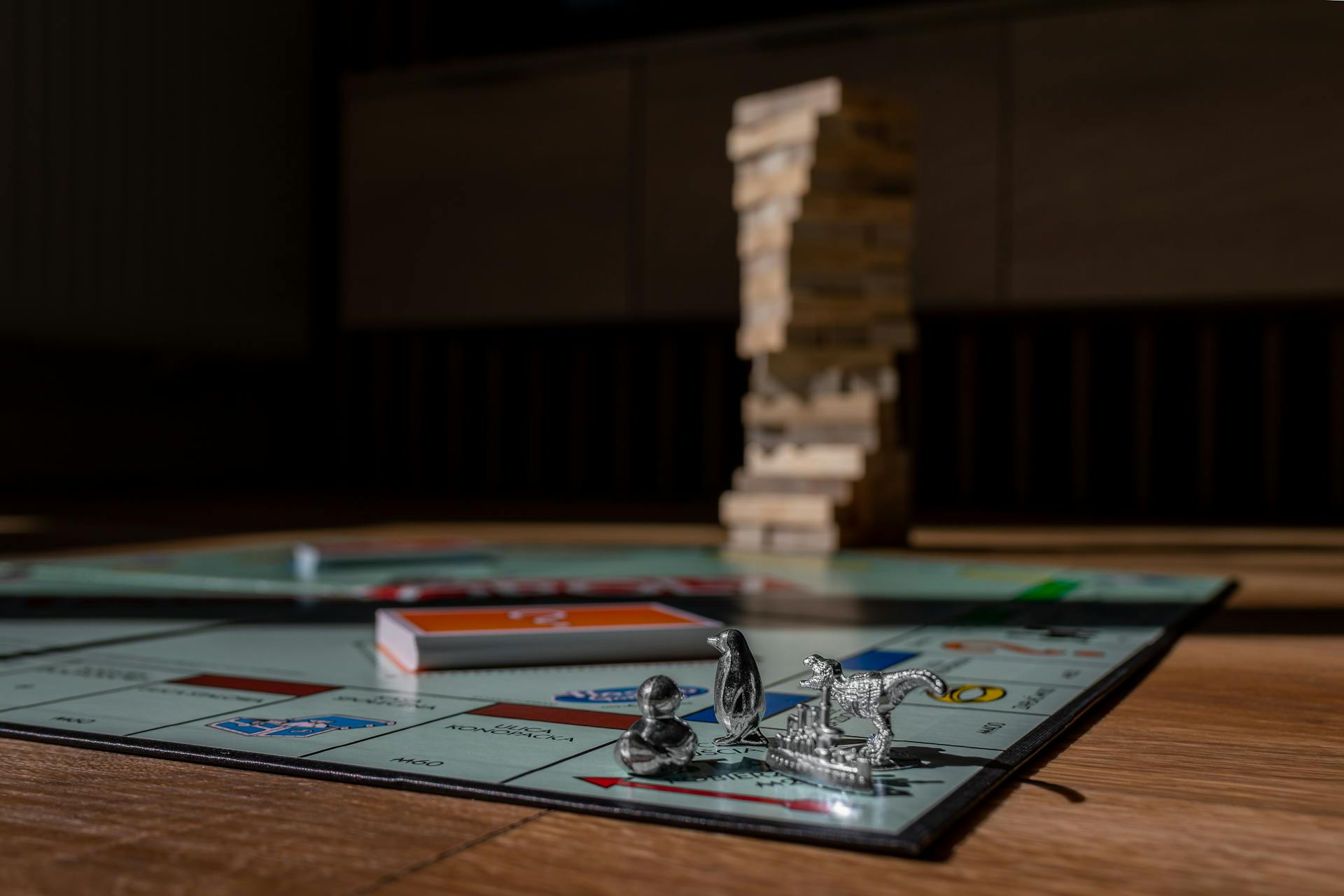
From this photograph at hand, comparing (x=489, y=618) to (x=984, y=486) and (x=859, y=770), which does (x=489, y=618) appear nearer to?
(x=859, y=770)

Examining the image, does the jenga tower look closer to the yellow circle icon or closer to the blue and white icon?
the yellow circle icon

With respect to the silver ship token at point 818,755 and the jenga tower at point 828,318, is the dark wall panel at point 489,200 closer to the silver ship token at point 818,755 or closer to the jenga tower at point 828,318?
the jenga tower at point 828,318

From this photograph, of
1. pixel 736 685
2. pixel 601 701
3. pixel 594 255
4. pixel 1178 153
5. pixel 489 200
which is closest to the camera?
pixel 736 685

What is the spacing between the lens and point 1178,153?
3.23 metres

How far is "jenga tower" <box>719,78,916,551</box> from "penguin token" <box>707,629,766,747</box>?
4.75 ft

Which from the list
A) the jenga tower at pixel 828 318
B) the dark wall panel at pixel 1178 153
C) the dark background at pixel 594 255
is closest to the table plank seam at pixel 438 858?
the jenga tower at pixel 828 318

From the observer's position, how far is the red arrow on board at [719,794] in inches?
19.5

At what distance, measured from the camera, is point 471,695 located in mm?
757

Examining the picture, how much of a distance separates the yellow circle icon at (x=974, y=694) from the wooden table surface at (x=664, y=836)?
2.6 inches

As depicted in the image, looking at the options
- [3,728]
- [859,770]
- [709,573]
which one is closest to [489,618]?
[3,728]

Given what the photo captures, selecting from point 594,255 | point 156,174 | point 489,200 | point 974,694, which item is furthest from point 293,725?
point 156,174

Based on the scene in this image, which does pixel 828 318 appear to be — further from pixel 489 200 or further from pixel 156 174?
pixel 156 174

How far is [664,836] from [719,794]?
0.04m

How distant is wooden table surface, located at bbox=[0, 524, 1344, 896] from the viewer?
427 mm
